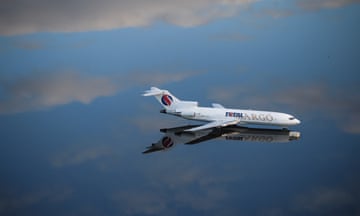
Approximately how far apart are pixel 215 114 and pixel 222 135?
248cm

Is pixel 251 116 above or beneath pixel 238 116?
beneath

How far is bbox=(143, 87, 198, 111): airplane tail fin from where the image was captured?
3934cm

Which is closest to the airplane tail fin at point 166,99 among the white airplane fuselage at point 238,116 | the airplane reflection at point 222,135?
the white airplane fuselage at point 238,116

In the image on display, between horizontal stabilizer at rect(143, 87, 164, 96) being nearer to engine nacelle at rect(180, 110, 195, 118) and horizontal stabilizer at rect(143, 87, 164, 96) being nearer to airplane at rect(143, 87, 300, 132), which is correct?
airplane at rect(143, 87, 300, 132)

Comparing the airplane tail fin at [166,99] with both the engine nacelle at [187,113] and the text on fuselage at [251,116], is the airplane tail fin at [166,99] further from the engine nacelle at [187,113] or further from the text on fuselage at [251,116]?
the text on fuselage at [251,116]

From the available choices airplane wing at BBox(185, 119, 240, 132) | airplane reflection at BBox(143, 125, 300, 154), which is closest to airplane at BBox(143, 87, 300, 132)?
airplane wing at BBox(185, 119, 240, 132)

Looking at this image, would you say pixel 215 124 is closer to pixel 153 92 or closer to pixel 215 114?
pixel 215 114

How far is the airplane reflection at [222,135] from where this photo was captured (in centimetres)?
3439

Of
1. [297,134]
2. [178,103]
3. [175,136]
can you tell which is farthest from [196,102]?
[297,134]

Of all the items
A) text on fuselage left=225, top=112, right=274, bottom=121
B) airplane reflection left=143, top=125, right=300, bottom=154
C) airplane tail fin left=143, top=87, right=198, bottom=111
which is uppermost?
airplane tail fin left=143, top=87, right=198, bottom=111

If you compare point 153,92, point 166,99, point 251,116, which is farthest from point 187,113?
point 251,116

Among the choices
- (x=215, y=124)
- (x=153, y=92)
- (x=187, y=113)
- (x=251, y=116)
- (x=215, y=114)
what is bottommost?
(x=215, y=124)

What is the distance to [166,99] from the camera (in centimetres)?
3962

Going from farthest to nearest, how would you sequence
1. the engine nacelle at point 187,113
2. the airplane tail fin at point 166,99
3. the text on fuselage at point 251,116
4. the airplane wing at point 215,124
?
the airplane tail fin at point 166,99 → the engine nacelle at point 187,113 → the text on fuselage at point 251,116 → the airplane wing at point 215,124
